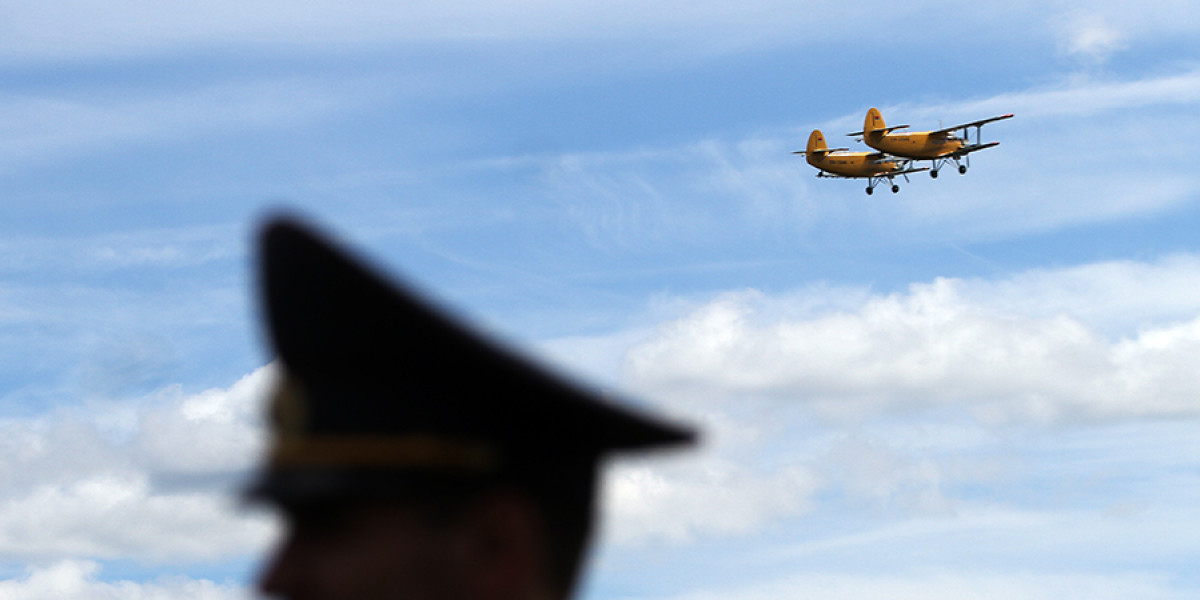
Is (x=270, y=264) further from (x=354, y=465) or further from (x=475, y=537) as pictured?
(x=475, y=537)

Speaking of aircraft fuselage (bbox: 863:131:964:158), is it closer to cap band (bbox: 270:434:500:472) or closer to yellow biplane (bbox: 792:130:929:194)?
yellow biplane (bbox: 792:130:929:194)

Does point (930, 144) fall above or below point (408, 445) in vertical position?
above

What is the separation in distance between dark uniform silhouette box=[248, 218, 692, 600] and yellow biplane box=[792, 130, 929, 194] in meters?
88.1

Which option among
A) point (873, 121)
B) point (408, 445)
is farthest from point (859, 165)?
point (408, 445)

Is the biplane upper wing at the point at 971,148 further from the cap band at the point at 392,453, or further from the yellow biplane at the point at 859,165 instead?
the cap band at the point at 392,453

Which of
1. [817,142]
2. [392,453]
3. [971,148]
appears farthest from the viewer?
[817,142]

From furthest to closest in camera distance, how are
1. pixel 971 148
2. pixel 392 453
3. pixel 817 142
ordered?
1. pixel 817 142
2. pixel 971 148
3. pixel 392 453

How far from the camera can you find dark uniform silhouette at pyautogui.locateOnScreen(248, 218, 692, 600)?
2.90 meters

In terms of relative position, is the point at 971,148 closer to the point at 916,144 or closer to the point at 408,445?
the point at 916,144

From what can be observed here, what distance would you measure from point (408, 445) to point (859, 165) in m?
92.2

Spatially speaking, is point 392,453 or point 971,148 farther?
point 971,148

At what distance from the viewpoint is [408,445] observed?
2957 millimetres

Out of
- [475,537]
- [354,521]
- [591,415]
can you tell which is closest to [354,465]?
[354,521]

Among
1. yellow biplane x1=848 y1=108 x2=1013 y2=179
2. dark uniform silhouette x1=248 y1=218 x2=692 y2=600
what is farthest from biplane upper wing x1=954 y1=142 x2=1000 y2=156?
dark uniform silhouette x1=248 y1=218 x2=692 y2=600
